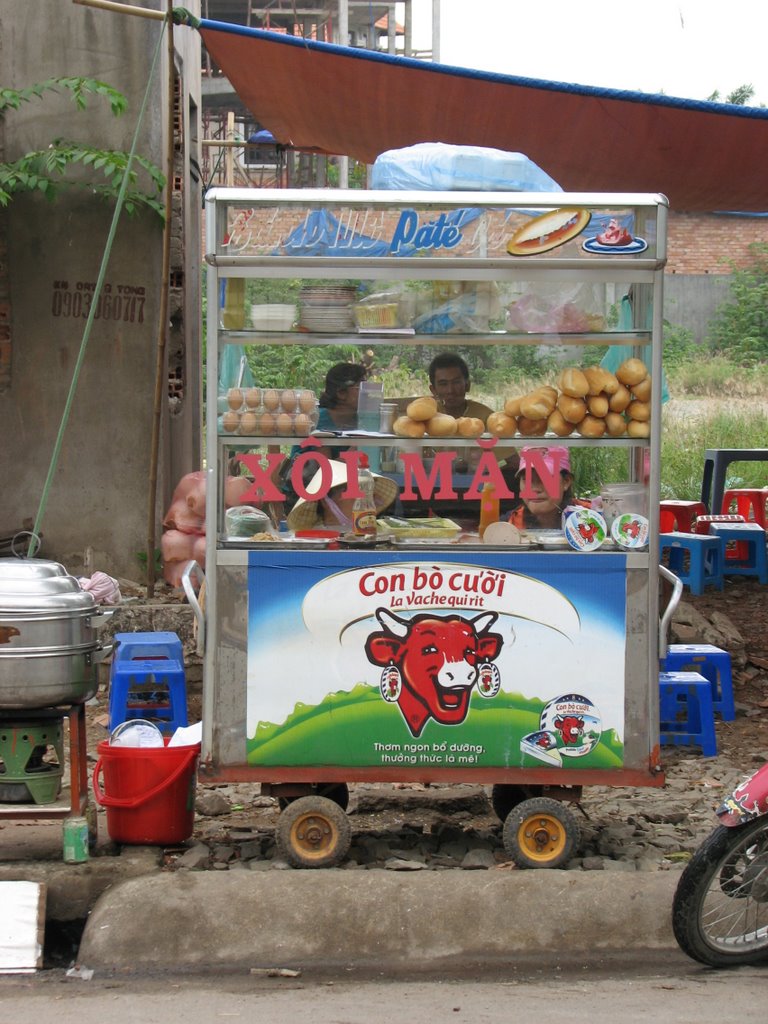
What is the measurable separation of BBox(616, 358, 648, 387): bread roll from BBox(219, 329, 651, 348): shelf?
8 centimetres

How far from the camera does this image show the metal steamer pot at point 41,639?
4047 millimetres

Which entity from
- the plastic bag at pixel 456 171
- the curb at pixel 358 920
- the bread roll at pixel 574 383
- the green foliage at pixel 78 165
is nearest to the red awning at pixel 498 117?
the green foliage at pixel 78 165

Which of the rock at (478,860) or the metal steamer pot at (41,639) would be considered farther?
the rock at (478,860)

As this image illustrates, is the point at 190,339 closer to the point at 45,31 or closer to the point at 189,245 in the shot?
the point at 189,245

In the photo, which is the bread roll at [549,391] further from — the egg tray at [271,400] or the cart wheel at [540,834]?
the cart wheel at [540,834]

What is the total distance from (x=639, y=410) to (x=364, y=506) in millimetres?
1056

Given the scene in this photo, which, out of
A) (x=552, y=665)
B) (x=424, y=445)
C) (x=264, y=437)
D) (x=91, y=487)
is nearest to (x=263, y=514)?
(x=264, y=437)

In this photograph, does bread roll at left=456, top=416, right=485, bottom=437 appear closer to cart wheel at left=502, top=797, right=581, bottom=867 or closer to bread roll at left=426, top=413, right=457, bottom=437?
bread roll at left=426, top=413, right=457, bottom=437

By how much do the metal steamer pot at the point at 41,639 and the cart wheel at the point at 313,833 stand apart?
86 centimetres

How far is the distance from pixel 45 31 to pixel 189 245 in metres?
1.71

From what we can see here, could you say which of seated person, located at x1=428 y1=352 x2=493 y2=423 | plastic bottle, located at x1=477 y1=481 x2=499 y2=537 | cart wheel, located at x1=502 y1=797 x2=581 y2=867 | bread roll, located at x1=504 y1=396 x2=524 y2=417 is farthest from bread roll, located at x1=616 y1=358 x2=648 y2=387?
cart wheel, located at x1=502 y1=797 x2=581 y2=867

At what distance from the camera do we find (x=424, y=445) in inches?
172

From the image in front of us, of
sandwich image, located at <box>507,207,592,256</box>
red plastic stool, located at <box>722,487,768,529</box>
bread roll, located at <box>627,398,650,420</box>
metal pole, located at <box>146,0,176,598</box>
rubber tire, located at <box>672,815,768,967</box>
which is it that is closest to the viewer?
rubber tire, located at <box>672,815,768,967</box>

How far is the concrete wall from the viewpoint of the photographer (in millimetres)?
7273
